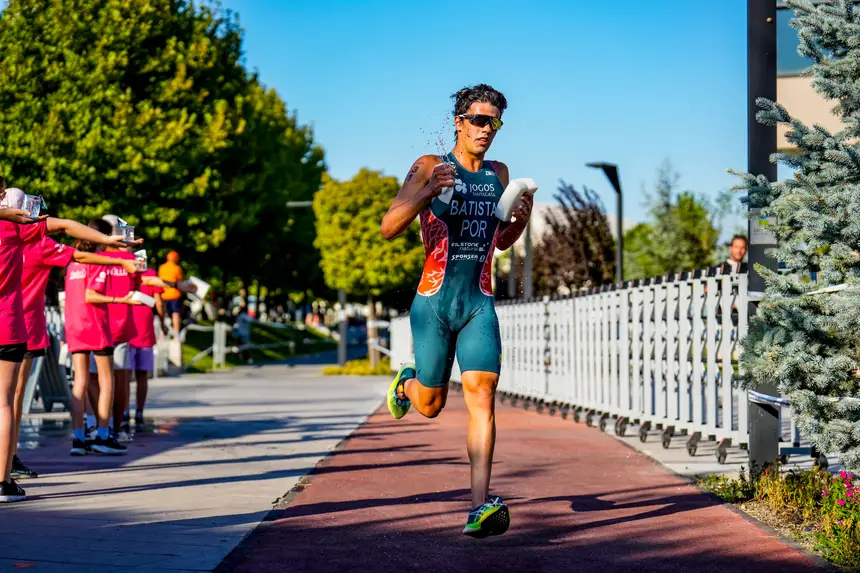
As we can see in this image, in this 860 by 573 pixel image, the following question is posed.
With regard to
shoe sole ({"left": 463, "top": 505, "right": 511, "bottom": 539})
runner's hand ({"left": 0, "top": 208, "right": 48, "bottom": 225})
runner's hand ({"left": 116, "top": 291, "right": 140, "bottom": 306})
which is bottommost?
shoe sole ({"left": 463, "top": 505, "right": 511, "bottom": 539})

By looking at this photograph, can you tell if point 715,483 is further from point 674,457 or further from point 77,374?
point 77,374

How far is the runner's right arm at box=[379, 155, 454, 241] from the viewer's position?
5.68 metres

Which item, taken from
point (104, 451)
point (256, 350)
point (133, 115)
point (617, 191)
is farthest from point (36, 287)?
point (256, 350)

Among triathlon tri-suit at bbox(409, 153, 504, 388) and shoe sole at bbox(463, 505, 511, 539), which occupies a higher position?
triathlon tri-suit at bbox(409, 153, 504, 388)

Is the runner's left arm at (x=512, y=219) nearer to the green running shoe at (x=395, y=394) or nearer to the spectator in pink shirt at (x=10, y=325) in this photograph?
the green running shoe at (x=395, y=394)

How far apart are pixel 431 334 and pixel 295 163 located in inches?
1896

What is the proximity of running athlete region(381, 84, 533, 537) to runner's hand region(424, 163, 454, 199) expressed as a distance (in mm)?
71

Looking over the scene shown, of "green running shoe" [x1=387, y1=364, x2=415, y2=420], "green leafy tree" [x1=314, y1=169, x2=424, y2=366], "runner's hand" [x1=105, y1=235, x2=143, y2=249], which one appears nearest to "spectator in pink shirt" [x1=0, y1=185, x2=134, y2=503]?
"runner's hand" [x1=105, y1=235, x2=143, y2=249]

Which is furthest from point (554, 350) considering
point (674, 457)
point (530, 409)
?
point (674, 457)

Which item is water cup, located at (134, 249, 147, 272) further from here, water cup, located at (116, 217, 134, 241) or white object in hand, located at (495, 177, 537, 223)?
white object in hand, located at (495, 177, 537, 223)

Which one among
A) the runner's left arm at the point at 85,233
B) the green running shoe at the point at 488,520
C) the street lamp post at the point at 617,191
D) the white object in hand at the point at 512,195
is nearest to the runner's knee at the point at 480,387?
the green running shoe at the point at 488,520

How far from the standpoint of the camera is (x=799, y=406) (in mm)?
6039

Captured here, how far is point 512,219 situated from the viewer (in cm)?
613

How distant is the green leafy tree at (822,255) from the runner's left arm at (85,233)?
12.5ft
